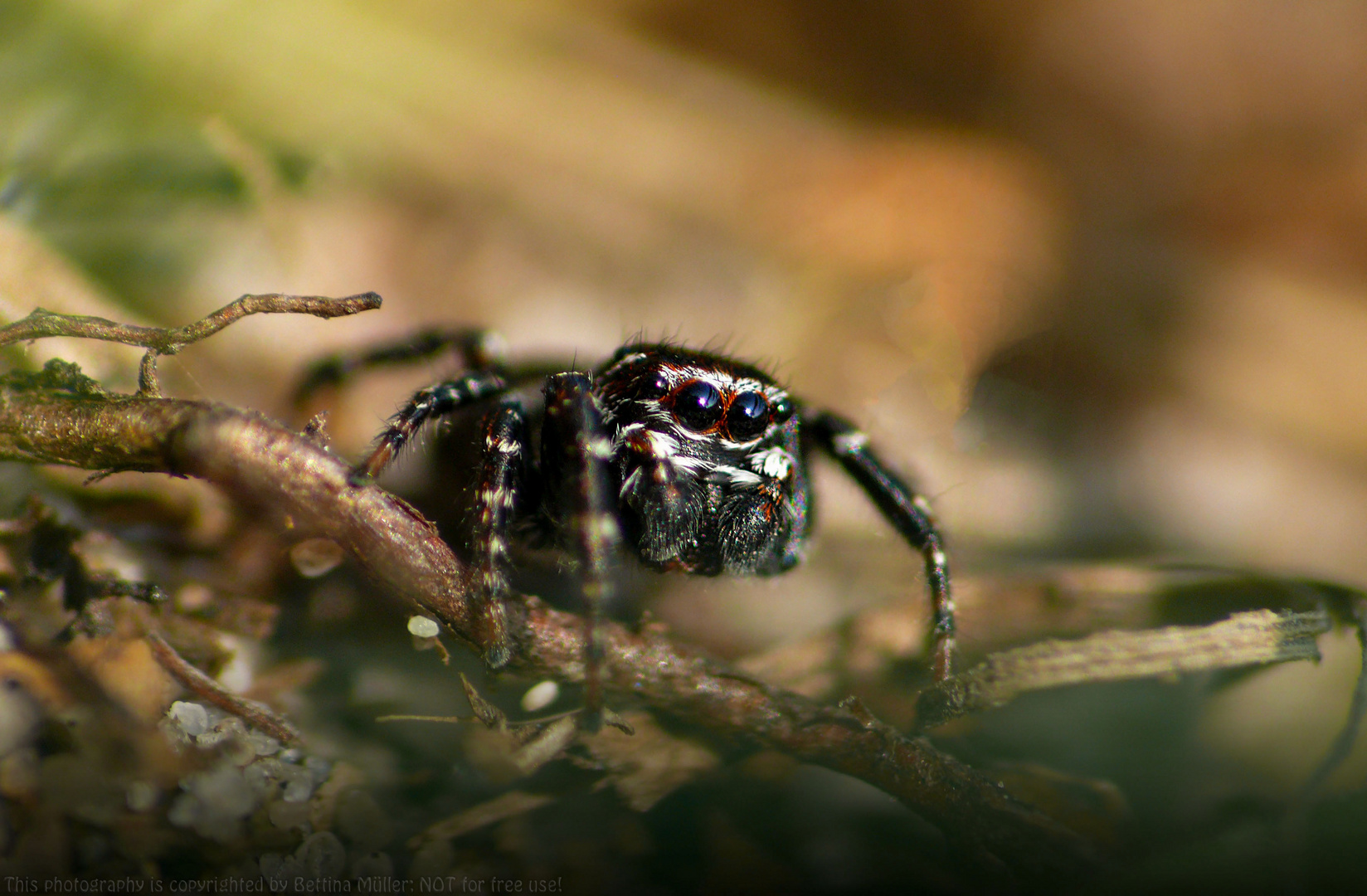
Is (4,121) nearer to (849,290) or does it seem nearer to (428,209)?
(428,209)

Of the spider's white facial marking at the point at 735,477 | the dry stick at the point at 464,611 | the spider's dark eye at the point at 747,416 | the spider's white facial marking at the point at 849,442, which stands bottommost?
the dry stick at the point at 464,611

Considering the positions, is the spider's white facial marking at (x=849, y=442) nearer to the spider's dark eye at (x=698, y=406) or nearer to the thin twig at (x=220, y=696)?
the spider's dark eye at (x=698, y=406)

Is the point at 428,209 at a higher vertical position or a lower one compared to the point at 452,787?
higher

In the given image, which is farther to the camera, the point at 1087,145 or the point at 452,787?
the point at 1087,145

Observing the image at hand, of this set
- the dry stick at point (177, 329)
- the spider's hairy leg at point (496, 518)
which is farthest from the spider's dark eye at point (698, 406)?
the dry stick at point (177, 329)

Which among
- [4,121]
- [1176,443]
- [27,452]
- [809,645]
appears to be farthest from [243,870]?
[1176,443]

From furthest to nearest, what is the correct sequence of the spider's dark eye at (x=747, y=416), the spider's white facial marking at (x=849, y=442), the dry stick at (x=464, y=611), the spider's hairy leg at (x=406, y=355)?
the spider's hairy leg at (x=406, y=355) < the spider's white facial marking at (x=849, y=442) < the spider's dark eye at (x=747, y=416) < the dry stick at (x=464, y=611)

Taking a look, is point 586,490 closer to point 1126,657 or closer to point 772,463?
point 772,463

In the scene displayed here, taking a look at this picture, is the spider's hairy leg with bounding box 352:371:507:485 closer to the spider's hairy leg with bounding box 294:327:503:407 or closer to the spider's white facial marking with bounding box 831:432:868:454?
the spider's hairy leg with bounding box 294:327:503:407
